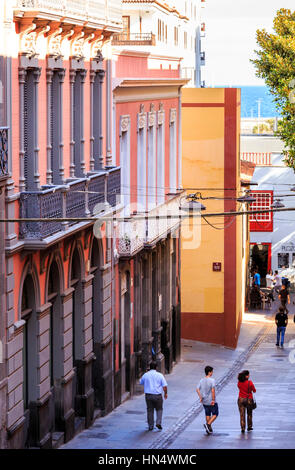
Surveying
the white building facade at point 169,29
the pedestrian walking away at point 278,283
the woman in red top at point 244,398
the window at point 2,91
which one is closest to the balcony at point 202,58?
the white building facade at point 169,29

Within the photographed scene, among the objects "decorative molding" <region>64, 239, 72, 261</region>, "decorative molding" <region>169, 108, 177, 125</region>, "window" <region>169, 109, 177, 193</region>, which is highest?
"decorative molding" <region>169, 108, 177, 125</region>

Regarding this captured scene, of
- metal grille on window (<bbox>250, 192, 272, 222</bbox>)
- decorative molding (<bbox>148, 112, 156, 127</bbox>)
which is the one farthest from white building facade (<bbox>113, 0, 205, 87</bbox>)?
decorative molding (<bbox>148, 112, 156, 127</bbox>)

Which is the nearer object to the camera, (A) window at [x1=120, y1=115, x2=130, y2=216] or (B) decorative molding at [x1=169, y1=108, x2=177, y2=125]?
(A) window at [x1=120, y1=115, x2=130, y2=216]

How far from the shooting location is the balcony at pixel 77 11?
78.3ft

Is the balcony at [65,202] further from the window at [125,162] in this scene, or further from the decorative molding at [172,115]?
the decorative molding at [172,115]

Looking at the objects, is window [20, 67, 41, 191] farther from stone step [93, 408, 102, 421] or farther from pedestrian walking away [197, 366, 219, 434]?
stone step [93, 408, 102, 421]

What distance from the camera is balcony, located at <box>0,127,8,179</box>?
2253cm

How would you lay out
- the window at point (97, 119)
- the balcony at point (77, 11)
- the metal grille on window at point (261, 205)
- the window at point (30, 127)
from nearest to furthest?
the balcony at point (77, 11), the window at point (30, 127), the window at point (97, 119), the metal grille on window at point (261, 205)

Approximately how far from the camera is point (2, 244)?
2295 centimetres

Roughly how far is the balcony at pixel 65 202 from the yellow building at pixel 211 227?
12.9 metres

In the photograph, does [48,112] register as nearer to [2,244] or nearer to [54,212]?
[54,212]

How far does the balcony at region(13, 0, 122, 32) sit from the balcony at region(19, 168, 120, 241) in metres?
3.11
